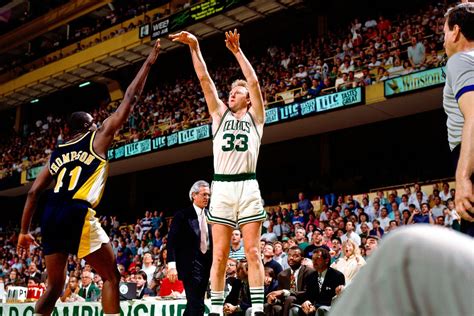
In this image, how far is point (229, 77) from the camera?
24703mm

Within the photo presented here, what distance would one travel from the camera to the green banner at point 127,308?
857 cm

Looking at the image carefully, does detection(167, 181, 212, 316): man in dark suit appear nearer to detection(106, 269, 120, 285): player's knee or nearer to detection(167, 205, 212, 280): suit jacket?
detection(167, 205, 212, 280): suit jacket

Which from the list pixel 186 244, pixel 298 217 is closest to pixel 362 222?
pixel 298 217

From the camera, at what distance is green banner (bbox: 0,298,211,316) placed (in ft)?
28.1

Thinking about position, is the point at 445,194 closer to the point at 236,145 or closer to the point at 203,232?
the point at 203,232

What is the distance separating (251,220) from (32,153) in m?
26.5

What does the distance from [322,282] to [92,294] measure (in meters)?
6.28

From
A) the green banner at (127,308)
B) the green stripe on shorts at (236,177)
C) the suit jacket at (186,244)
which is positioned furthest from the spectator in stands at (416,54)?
the green stripe on shorts at (236,177)

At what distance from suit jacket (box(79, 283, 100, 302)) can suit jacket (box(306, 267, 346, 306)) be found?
5899 mm

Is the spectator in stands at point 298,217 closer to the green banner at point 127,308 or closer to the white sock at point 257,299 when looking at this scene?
the green banner at point 127,308

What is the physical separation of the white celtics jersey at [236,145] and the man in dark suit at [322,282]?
7.85 ft

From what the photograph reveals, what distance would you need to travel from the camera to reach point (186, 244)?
21.4ft

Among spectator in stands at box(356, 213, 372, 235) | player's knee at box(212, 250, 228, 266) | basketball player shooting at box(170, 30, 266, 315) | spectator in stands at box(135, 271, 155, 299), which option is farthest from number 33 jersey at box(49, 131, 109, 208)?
spectator in stands at box(356, 213, 372, 235)

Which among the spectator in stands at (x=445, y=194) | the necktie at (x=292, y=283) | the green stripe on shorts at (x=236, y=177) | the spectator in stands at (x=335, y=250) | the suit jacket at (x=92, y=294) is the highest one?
the spectator in stands at (x=445, y=194)
